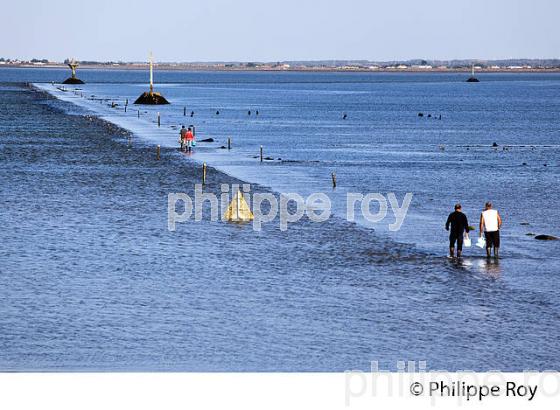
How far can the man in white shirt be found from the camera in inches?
1527

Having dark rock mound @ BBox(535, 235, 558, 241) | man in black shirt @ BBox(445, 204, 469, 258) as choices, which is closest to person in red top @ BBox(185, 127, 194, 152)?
dark rock mound @ BBox(535, 235, 558, 241)

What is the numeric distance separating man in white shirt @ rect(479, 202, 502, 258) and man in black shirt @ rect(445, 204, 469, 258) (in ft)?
2.23

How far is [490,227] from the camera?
129 ft

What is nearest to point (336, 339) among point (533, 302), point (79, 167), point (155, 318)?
point (155, 318)

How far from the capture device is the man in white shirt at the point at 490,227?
3878cm

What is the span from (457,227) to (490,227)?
1.16 metres

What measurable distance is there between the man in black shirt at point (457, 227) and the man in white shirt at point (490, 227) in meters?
0.68

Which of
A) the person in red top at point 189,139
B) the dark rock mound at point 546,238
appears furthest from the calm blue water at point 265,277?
the person in red top at point 189,139

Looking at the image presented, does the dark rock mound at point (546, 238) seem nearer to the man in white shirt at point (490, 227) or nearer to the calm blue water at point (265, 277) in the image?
the calm blue water at point (265, 277)

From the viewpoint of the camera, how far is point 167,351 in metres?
26.8

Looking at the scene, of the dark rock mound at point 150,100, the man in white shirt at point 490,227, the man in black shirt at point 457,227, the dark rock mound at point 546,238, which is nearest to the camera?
the man in white shirt at point 490,227
